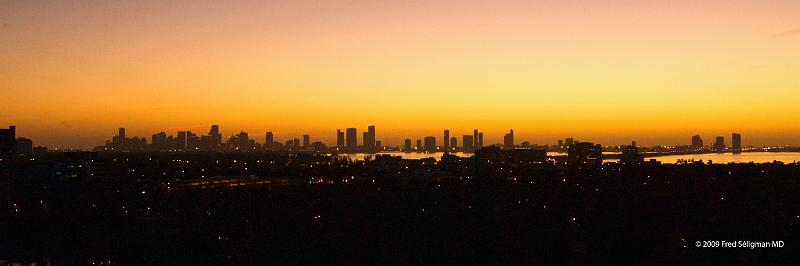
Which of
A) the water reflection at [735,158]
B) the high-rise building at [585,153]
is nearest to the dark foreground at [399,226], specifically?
the high-rise building at [585,153]

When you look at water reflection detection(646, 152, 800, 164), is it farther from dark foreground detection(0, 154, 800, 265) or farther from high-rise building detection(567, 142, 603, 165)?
dark foreground detection(0, 154, 800, 265)

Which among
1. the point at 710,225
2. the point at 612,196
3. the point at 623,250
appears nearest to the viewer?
the point at 623,250

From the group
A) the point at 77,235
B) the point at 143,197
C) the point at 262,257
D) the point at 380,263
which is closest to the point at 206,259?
the point at 262,257

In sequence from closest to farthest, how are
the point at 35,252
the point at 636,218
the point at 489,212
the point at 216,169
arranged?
the point at 35,252
the point at 636,218
the point at 489,212
the point at 216,169

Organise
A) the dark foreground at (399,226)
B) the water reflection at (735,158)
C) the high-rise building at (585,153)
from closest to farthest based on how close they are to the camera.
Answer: the dark foreground at (399,226)
the high-rise building at (585,153)
the water reflection at (735,158)

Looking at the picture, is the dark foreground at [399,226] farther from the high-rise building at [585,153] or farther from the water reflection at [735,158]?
the water reflection at [735,158]

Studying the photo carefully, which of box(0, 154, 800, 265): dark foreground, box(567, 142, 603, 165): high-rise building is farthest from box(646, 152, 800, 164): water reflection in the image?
box(0, 154, 800, 265): dark foreground

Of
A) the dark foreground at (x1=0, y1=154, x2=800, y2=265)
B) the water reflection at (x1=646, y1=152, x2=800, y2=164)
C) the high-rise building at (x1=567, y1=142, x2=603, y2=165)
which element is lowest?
the dark foreground at (x1=0, y1=154, x2=800, y2=265)

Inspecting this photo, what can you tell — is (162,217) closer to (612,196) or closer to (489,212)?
(489,212)
